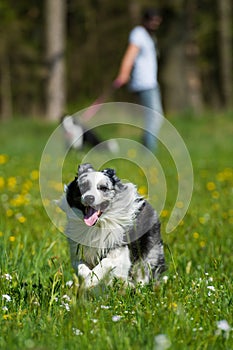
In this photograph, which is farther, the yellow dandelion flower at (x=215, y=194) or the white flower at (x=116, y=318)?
the yellow dandelion flower at (x=215, y=194)

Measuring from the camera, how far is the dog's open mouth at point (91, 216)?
347 cm

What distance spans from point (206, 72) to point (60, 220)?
34160 mm

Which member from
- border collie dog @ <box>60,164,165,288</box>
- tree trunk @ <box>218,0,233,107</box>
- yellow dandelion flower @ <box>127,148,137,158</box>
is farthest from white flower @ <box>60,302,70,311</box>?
tree trunk @ <box>218,0,233,107</box>

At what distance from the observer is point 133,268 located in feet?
11.9

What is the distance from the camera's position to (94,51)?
33312 mm

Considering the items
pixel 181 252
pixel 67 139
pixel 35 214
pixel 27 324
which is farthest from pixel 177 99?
pixel 27 324

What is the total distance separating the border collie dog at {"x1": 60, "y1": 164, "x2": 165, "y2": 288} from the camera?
3.51 metres

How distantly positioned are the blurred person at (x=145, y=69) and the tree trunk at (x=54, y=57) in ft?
35.0

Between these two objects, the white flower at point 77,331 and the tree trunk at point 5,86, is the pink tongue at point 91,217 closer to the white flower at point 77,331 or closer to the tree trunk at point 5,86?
the white flower at point 77,331

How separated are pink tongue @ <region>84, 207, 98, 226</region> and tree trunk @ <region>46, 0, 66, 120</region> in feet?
59.3

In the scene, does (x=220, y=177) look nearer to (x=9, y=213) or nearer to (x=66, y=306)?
(x=9, y=213)

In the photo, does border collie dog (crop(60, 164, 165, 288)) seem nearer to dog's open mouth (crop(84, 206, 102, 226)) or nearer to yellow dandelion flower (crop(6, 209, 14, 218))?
dog's open mouth (crop(84, 206, 102, 226))

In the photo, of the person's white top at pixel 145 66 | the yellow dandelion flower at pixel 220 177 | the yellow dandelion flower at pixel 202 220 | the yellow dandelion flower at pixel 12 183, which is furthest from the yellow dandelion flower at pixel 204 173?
the yellow dandelion flower at pixel 202 220

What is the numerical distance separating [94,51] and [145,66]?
22.9 metres
